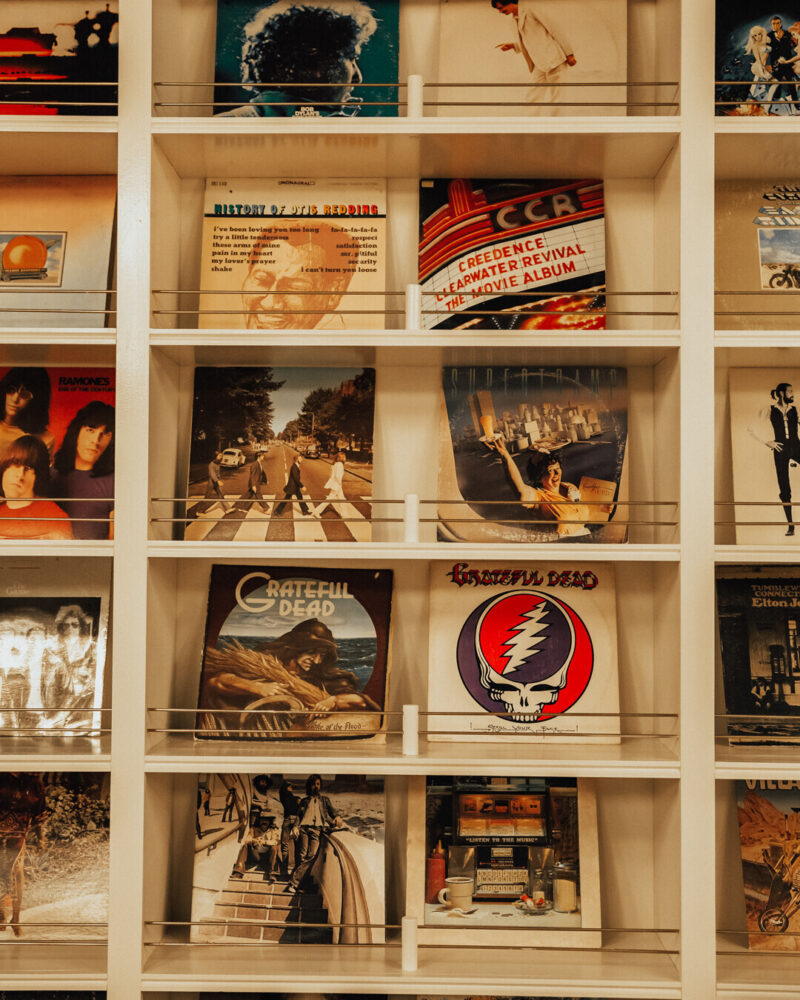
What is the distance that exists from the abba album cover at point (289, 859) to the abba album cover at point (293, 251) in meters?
0.88

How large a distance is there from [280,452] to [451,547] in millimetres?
417

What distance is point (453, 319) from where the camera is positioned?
1734 mm

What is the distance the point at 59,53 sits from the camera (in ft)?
5.76

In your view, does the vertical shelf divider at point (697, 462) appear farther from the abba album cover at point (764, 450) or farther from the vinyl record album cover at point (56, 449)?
the vinyl record album cover at point (56, 449)

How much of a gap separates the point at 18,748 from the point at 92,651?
214 millimetres

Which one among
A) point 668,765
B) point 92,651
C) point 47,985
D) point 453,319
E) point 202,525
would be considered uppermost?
point 453,319

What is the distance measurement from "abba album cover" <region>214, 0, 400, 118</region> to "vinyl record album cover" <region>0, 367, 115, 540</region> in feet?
2.01

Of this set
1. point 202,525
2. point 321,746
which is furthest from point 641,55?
point 321,746

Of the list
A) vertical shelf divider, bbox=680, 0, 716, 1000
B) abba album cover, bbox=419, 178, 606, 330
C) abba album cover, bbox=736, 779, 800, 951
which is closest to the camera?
vertical shelf divider, bbox=680, 0, 716, 1000

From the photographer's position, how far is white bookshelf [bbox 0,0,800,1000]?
5.08ft

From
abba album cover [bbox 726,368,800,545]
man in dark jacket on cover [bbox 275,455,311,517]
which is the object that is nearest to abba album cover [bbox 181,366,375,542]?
man in dark jacket on cover [bbox 275,455,311,517]

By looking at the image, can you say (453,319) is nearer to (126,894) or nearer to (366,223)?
(366,223)

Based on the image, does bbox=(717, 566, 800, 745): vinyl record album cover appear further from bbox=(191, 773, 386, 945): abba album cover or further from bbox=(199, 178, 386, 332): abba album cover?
bbox=(199, 178, 386, 332): abba album cover

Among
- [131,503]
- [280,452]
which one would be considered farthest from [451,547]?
[131,503]
